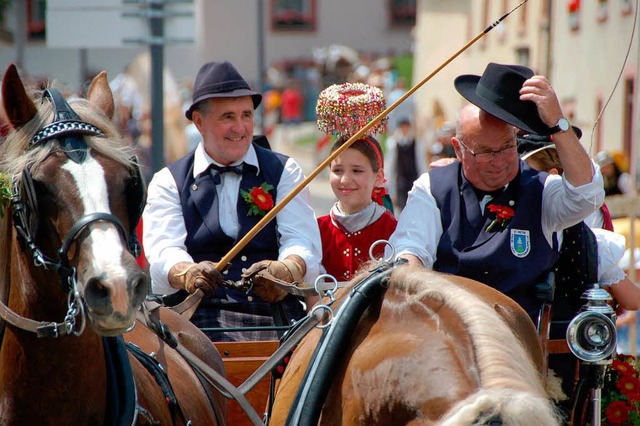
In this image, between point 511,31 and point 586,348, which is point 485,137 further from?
point 511,31

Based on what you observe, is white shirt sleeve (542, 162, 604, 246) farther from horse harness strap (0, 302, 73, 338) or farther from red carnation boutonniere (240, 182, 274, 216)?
horse harness strap (0, 302, 73, 338)

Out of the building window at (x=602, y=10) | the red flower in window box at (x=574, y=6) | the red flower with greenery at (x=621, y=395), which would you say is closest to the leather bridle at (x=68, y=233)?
the red flower with greenery at (x=621, y=395)

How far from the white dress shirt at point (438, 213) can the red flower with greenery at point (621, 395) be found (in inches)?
28.4

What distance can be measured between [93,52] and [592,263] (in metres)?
36.1

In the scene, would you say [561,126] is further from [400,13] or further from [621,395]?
[400,13]

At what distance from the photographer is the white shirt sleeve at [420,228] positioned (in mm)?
4664

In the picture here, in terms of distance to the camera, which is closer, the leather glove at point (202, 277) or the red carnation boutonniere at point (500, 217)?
the red carnation boutonniere at point (500, 217)

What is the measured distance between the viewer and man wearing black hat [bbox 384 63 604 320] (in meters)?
4.59

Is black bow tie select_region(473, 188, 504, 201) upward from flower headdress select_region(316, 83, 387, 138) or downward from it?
downward

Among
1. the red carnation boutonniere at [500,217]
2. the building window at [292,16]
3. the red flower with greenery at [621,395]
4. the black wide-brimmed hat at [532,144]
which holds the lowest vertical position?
the red flower with greenery at [621,395]

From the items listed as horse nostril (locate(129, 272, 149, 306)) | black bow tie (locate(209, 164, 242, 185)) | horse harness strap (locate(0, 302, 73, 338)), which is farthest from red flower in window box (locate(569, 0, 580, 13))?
horse nostril (locate(129, 272, 149, 306))

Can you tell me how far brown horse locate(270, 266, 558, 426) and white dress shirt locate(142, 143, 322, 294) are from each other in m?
1.76

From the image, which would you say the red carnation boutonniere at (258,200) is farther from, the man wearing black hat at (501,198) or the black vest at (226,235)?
the man wearing black hat at (501,198)

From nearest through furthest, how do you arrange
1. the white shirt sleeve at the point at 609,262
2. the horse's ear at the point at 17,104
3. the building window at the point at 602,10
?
the horse's ear at the point at 17,104 → the white shirt sleeve at the point at 609,262 → the building window at the point at 602,10
